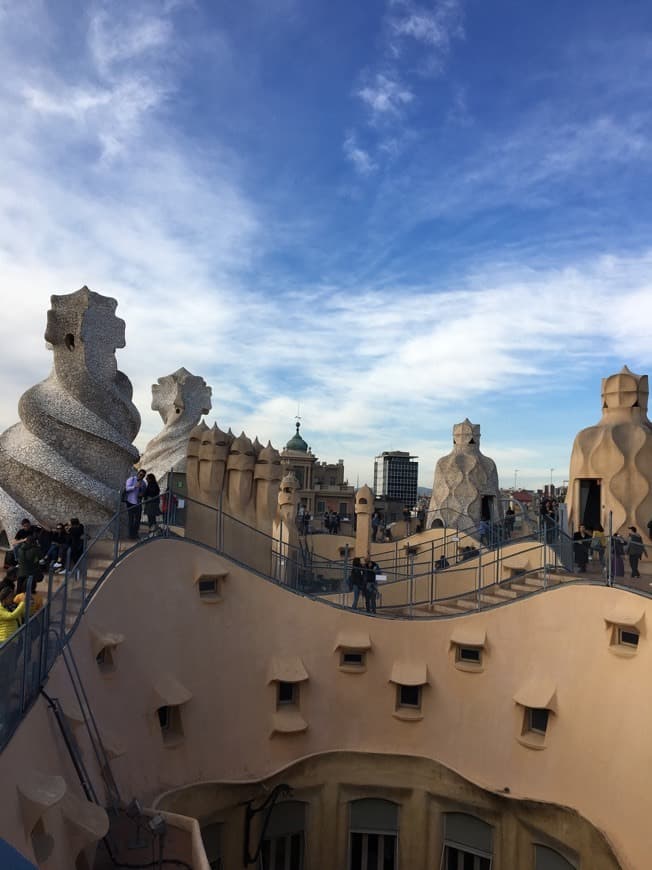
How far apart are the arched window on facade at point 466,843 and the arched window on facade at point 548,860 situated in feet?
2.35

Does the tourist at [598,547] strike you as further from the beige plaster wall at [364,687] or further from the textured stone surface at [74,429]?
the textured stone surface at [74,429]

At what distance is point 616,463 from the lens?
14938 mm

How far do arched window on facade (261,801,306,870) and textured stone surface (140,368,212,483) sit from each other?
1175 cm

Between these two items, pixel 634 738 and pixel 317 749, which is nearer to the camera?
pixel 634 738

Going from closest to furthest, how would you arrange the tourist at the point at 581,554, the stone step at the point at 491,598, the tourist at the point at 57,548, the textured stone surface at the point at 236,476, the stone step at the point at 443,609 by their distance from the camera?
the tourist at the point at 57,548, the tourist at the point at 581,554, the stone step at the point at 491,598, the stone step at the point at 443,609, the textured stone surface at the point at 236,476

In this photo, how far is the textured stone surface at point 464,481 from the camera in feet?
83.9

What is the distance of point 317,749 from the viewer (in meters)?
10.7

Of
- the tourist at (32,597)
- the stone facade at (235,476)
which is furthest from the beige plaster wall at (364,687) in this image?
the stone facade at (235,476)

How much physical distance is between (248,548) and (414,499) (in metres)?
31.5

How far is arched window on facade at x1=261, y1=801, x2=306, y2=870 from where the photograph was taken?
1039 cm

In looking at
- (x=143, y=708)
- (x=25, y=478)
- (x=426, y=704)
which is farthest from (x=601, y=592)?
(x=25, y=478)

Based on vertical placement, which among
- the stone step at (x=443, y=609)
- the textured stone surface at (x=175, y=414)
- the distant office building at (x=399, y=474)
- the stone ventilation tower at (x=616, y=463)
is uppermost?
the distant office building at (x=399, y=474)

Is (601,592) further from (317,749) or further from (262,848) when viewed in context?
(262,848)

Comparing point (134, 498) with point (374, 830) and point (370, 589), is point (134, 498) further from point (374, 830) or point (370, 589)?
point (374, 830)
